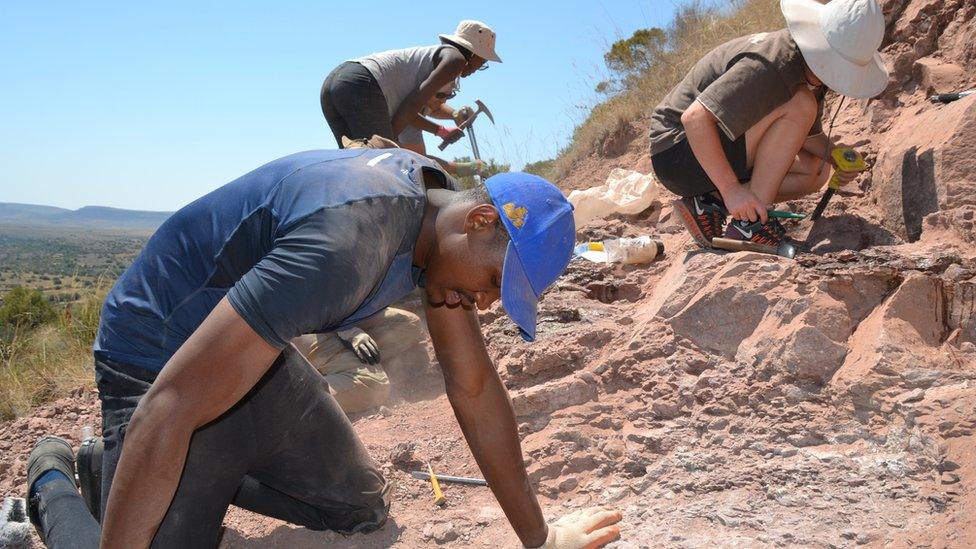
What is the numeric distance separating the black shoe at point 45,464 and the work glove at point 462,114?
3.78m

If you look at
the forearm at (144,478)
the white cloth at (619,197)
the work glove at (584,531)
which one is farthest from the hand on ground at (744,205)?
the forearm at (144,478)

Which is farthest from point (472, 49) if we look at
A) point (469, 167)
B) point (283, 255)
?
point (283, 255)

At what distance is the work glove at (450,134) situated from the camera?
5636 mm

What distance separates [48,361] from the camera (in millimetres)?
5355

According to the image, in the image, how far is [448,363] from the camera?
7.30 feet

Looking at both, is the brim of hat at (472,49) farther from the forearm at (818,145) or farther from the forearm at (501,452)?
the forearm at (501,452)

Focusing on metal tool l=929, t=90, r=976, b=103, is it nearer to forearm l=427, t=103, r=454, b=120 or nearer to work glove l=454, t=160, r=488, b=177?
work glove l=454, t=160, r=488, b=177

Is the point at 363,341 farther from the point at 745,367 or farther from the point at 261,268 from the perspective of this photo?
the point at 261,268

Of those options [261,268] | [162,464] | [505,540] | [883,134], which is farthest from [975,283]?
[162,464]

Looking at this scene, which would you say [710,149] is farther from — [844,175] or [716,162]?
[844,175]

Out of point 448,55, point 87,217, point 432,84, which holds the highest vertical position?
point 448,55

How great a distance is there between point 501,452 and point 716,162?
5.45 ft

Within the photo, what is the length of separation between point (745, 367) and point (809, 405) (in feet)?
0.81

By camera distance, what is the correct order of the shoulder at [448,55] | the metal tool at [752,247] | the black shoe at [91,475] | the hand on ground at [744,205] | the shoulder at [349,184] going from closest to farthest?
the shoulder at [349,184] → the black shoe at [91,475] → the metal tool at [752,247] → the hand on ground at [744,205] → the shoulder at [448,55]
